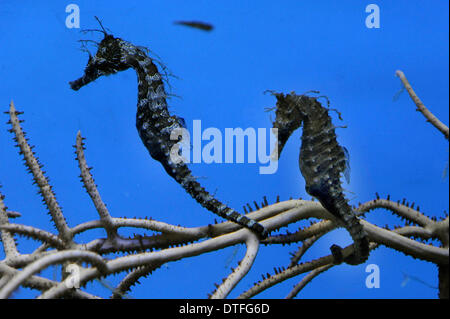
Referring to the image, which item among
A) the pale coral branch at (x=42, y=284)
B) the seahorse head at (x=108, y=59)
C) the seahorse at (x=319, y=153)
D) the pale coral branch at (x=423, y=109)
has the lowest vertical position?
the pale coral branch at (x=42, y=284)

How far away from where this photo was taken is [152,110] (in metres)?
1.36

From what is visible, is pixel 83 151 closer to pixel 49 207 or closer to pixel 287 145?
pixel 49 207

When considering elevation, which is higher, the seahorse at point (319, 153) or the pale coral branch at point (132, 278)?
the seahorse at point (319, 153)

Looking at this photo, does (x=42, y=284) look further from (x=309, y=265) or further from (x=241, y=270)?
(x=309, y=265)

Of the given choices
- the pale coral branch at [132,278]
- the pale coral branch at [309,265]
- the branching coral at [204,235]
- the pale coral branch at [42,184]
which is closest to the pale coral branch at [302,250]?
the branching coral at [204,235]

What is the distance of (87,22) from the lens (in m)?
1.52

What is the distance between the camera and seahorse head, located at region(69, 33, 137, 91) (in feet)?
4.56

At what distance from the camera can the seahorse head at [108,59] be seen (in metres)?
1.39

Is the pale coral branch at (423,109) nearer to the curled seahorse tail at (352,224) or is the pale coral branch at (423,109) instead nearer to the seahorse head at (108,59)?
the curled seahorse tail at (352,224)

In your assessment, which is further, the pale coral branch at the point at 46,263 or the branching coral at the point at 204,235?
the branching coral at the point at 204,235

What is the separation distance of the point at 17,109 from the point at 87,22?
13.9 inches

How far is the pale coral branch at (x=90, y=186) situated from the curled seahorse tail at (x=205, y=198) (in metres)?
0.23
